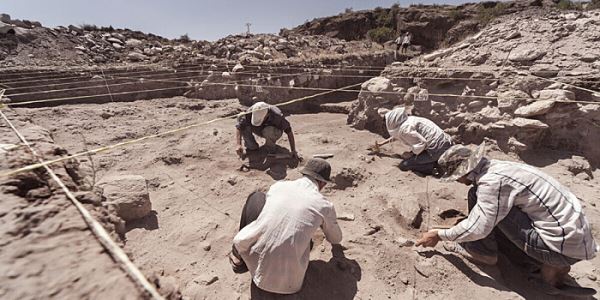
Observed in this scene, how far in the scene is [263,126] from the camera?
4.29m

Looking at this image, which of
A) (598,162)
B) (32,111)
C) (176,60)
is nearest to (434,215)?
(598,162)

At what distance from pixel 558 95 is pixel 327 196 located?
11.1 ft

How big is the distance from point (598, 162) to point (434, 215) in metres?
2.56

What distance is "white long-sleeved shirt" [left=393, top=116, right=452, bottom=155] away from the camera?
3.91 m

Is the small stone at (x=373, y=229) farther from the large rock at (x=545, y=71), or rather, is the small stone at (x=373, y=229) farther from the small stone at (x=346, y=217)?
the large rock at (x=545, y=71)

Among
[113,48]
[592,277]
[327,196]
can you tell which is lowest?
[592,277]

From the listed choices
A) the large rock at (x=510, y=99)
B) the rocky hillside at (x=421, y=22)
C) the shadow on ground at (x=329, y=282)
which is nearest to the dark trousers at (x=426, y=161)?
the large rock at (x=510, y=99)

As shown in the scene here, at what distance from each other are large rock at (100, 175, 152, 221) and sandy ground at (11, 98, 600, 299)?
127 mm

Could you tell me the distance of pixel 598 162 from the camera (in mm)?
3732

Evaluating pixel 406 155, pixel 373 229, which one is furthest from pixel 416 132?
pixel 373 229

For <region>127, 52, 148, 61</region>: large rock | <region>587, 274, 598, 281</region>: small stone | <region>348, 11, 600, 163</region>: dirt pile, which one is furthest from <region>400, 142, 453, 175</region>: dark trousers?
<region>127, 52, 148, 61</region>: large rock

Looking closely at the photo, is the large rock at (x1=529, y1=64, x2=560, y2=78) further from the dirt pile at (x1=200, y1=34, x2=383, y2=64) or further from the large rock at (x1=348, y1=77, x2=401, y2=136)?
the dirt pile at (x1=200, y1=34, x2=383, y2=64)

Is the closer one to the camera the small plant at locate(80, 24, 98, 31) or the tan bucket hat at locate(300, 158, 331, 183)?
the tan bucket hat at locate(300, 158, 331, 183)

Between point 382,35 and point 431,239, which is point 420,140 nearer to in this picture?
point 431,239
